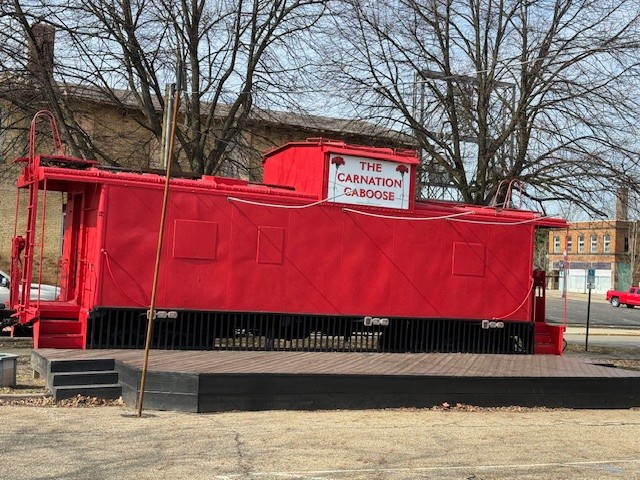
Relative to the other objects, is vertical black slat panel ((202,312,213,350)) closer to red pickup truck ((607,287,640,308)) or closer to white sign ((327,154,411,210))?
white sign ((327,154,411,210))

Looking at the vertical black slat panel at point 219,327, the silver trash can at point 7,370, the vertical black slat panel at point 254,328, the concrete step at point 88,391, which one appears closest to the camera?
the concrete step at point 88,391

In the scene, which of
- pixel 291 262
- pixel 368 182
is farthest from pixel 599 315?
pixel 291 262

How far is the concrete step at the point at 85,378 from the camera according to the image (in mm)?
10250

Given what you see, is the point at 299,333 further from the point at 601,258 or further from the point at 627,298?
the point at 601,258

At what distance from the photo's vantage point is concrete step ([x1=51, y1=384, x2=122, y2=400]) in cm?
1014

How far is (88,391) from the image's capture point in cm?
1030

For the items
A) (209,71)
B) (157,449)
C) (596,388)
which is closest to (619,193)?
(596,388)

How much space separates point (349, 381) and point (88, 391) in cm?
339

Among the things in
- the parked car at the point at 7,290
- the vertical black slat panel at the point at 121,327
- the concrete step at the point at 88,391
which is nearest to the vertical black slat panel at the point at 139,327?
the vertical black slat panel at the point at 121,327

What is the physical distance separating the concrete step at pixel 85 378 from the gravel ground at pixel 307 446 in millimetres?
705

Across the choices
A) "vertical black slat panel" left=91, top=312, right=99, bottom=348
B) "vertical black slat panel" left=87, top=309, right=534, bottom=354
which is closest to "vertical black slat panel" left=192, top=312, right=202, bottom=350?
"vertical black slat panel" left=87, top=309, right=534, bottom=354

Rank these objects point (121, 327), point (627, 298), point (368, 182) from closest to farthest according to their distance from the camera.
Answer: point (121, 327), point (368, 182), point (627, 298)

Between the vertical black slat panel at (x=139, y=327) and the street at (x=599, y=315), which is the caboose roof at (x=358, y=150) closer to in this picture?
the vertical black slat panel at (x=139, y=327)

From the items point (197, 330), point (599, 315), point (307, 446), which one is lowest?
point (307, 446)
